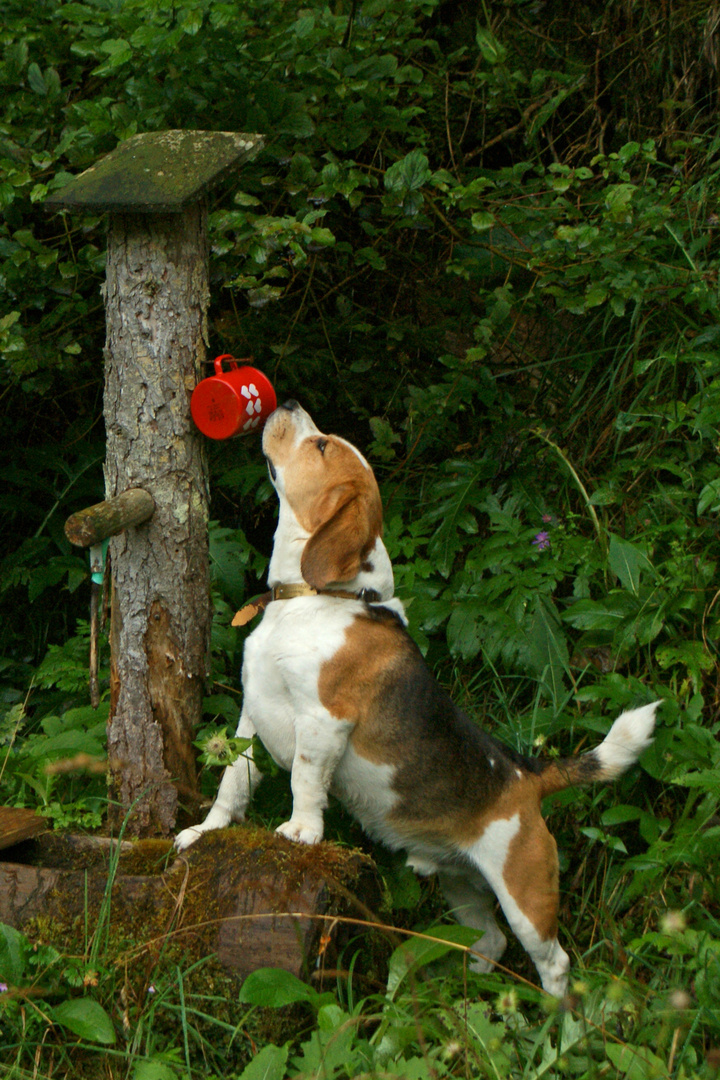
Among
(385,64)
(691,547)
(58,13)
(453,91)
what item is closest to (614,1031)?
(691,547)

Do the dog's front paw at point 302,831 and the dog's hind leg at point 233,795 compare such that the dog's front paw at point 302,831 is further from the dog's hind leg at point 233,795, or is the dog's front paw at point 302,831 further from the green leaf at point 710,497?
the green leaf at point 710,497

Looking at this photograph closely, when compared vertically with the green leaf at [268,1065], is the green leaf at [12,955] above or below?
above

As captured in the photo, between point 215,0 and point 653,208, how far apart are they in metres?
2.04

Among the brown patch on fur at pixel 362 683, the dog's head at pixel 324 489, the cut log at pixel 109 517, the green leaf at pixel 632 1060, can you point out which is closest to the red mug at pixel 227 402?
the dog's head at pixel 324 489

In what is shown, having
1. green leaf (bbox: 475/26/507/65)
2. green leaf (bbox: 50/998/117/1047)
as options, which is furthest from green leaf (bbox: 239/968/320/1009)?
green leaf (bbox: 475/26/507/65)

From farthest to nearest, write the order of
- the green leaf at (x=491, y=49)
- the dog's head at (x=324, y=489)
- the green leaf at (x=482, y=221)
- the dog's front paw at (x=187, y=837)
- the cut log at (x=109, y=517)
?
the green leaf at (x=491, y=49) < the green leaf at (x=482, y=221) < the dog's head at (x=324, y=489) < the dog's front paw at (x=187, y=837) < the cut log at (x=109, y=517)

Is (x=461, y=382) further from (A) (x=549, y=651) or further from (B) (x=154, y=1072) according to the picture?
(B) (x=154, y=1072)

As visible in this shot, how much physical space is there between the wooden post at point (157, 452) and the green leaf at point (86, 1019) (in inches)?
25.0

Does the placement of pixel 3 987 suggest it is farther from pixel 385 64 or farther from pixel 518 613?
pixel 385 64

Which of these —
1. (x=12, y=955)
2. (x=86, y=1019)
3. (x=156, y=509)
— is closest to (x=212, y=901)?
(x=86, y=1019)

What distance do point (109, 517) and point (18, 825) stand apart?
103 centimetres

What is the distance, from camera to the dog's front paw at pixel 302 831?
290 cm

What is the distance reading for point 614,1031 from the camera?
2684mm

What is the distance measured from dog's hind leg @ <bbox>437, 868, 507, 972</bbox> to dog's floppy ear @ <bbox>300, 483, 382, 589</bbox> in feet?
4.13
